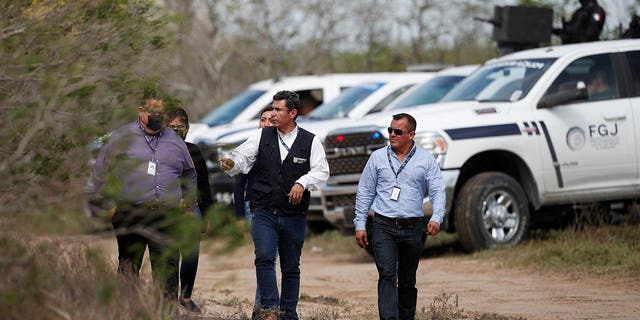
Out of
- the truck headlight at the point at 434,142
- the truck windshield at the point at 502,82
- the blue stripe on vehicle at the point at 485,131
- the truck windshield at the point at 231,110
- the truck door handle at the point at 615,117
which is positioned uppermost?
the truck windshield at the point at 502,82

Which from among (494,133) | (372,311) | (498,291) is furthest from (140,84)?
(494,133)

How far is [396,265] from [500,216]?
15.7 ft

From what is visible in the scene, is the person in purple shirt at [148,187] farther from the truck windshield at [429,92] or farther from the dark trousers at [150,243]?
the truck windshield at [429,92]

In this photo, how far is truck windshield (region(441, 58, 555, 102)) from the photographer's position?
13266mm

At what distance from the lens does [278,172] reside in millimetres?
8492

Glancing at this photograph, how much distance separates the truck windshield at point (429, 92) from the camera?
1482 cm

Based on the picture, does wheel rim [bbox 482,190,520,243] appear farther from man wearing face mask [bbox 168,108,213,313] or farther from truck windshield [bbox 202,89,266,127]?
truck windshield [bbox 202,89,266,127]

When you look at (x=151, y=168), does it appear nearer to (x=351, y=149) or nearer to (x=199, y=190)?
(x=199, y=190)

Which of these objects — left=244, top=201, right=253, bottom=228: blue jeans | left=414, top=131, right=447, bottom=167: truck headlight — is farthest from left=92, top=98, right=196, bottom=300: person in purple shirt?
left=414, top=131, right=447, bottom=167: truck headlight

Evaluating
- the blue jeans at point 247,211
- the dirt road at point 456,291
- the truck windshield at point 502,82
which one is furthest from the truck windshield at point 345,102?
the blue jeans at point 247,211

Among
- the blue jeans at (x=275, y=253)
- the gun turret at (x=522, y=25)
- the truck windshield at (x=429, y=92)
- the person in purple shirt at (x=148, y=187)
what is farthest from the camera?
the gun turret at (x=522, y=25)

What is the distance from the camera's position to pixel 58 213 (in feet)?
18.1

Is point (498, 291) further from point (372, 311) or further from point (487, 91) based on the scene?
point (487, 91)

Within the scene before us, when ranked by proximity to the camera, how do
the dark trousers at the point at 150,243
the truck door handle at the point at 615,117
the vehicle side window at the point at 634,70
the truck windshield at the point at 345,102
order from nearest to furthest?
Result: the dark trousers at the point at 150,243 < the truck door handle at the point at 615,117 < the vehicle side window at the point at 634,70 < the truck windshield at the point at 345,102
